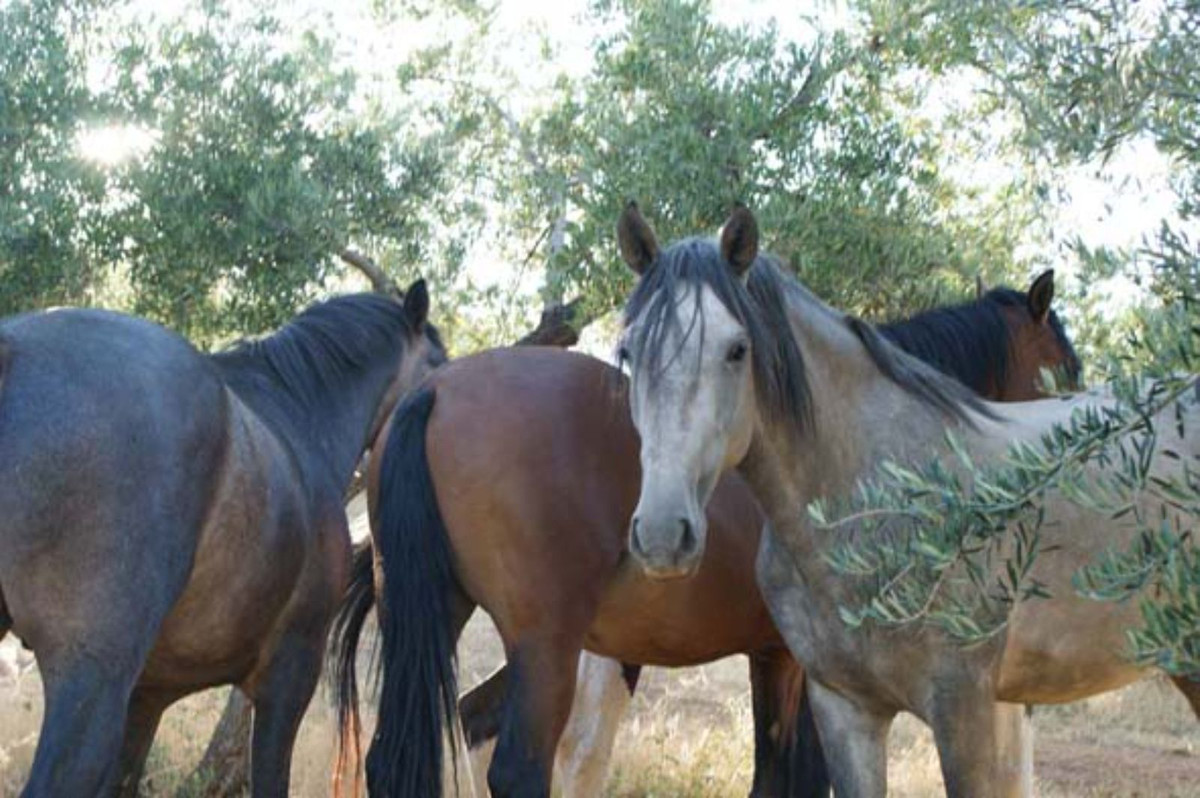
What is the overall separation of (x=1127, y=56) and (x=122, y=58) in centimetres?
614

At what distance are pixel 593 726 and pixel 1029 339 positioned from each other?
8.41 feet

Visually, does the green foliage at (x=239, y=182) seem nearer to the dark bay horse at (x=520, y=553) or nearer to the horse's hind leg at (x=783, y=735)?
the dark bay horse at (x=520, y=553)

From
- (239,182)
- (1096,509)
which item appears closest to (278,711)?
(239,182)

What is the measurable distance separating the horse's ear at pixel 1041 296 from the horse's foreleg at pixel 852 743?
2.21 meters

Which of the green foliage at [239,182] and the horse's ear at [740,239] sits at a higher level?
the green foliage at [239,182]

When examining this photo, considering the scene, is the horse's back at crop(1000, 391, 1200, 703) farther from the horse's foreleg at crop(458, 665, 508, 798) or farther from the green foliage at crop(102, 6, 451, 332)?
the green foliage at crop(102, 6, 451, 332)

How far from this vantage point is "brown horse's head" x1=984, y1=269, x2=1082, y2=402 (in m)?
6.42

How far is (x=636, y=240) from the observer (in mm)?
4906

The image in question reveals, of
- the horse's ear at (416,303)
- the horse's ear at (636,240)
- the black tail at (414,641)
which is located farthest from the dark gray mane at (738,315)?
the horse's ear at (416,303)

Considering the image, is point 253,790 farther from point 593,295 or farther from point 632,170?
point 632,170

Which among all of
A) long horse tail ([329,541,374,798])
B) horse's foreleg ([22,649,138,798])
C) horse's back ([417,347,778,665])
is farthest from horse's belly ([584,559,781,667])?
horse's foreleg ([22,649,138,798])

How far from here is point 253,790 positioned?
19.2 ft

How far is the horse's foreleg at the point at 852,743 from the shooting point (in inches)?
191

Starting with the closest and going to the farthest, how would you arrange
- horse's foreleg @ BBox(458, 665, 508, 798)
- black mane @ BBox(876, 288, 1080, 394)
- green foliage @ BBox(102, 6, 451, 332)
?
black mane @ BBox(876, 288, 1080, 394) → horse's foreleg @ BBox(458, 665, 508, 798) → green foliage @ BBox(102, 6, 451, 332)
